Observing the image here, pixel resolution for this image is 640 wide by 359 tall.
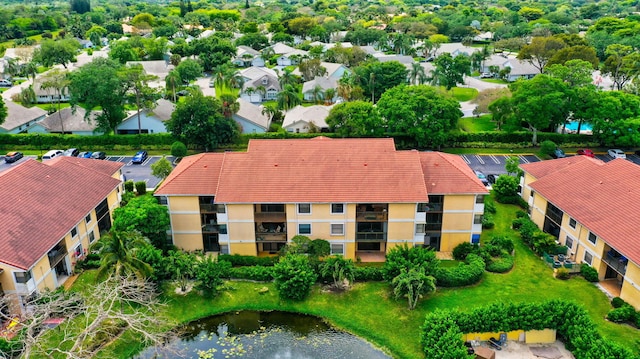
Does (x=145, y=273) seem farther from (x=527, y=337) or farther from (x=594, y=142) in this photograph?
(x=594, y=142)

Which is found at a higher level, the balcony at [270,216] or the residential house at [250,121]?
the balcony at [270,216]

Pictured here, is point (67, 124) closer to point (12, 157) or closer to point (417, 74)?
point (12, 157)

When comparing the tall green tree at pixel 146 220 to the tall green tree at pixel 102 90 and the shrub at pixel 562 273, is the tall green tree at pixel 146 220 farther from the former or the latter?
the shrub at pixel 562 273

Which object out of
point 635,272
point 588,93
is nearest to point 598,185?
point 635,272

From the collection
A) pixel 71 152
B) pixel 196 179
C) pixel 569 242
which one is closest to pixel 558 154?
pixel 569 242

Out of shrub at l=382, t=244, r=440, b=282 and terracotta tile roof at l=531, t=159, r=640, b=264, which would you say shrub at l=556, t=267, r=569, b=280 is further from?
shrub at l=382, t=244, r=440, b=282

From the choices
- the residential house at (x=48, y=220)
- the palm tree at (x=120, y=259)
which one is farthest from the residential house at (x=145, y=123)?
the palm tree at (x=120, y=259)
